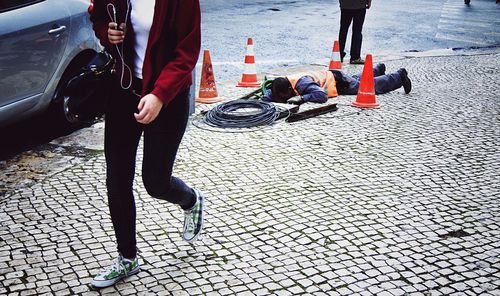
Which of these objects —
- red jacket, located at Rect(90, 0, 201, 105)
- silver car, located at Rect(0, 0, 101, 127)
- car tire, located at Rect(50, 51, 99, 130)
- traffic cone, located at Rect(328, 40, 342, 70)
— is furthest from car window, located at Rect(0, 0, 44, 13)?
traffic cone, located at Rect(328, 40, 342, 70)

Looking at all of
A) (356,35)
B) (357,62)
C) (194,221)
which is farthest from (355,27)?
(194,221)

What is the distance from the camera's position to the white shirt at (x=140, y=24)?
A: 2967 mm

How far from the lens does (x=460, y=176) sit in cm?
495

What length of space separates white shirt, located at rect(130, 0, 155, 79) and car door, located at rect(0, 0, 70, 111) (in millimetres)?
2456

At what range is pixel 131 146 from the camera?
3.15m

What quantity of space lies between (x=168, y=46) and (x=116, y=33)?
250 millimetres

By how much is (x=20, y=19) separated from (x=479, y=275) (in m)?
4.09

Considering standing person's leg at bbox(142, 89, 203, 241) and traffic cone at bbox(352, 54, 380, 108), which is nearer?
standing person's leg at bbox(142, 89, 203, 241)

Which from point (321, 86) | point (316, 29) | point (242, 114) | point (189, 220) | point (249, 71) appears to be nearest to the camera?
point (189, 220)

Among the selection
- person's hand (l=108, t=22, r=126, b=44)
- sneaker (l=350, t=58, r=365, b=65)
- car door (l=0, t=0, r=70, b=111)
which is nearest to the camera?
person's hand (l=108, t=22, r=126, b=44)

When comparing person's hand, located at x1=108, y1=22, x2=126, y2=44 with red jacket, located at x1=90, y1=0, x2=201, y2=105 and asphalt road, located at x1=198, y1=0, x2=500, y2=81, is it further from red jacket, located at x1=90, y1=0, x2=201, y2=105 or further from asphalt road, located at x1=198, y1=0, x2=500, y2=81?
asphalt road, located at x1=198, y1=0, x2=500, y2=81

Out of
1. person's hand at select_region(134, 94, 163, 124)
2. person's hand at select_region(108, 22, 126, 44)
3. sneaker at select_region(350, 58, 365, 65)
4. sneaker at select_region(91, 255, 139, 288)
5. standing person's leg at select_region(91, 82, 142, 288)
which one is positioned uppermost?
person's hand at select_region(108, 22, 126, 44)

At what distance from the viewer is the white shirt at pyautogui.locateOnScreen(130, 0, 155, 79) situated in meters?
2.97

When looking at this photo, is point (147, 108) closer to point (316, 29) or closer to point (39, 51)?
point (39, 51)
